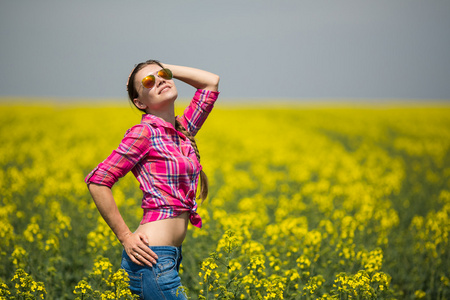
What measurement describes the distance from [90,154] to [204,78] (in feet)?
32.4

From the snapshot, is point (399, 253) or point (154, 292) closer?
point (154, 292)

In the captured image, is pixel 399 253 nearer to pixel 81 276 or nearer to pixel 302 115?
pixel 81 276

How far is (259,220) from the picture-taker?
19.8 feet

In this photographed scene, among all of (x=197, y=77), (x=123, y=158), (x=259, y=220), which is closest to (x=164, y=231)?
(x=123, y=158)

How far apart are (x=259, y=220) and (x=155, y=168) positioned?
3.71 m

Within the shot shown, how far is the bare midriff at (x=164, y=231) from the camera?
249cm

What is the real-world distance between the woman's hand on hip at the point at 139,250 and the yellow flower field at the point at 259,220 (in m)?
0.43

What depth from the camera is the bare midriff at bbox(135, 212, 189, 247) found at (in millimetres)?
2486

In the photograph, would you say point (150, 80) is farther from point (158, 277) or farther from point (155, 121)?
point (158, 277)

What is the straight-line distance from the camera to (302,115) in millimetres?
31109

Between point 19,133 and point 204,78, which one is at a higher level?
point 19,133

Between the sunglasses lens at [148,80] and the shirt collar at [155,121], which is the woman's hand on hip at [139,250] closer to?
the shirt collar at [155,121]

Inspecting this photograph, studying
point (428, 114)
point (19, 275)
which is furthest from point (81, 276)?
point (428, 114)

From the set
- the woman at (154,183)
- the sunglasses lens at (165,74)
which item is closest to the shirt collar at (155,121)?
the woman at (154,183)
